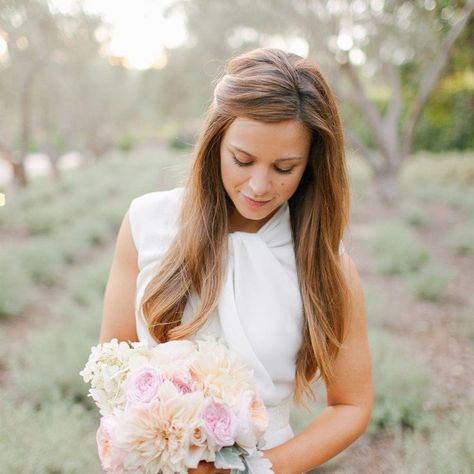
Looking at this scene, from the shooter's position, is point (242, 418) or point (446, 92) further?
point (446, 92)

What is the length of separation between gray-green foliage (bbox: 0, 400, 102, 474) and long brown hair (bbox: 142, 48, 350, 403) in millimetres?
1685

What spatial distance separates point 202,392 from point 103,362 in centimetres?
28

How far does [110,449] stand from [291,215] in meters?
0.94

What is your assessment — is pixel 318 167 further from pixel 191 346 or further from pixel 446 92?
pixel 446 92

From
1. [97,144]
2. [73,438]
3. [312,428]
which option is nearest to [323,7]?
[73,438]

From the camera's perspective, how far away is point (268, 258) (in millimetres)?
1744

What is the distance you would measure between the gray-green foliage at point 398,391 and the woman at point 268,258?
254 cm

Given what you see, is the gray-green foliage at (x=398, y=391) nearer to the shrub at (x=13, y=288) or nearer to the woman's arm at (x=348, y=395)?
the woman's arm at (x=348, y=395)

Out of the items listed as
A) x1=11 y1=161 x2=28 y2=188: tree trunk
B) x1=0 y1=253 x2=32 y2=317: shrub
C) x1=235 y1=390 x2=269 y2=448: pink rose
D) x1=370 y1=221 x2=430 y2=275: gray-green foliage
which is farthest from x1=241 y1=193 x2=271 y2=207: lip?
x1=11 y1=161 x2=28 y2=188: tree trunk

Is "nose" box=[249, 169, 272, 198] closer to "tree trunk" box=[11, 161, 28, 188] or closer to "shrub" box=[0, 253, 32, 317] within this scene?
"shrub" box=[0, 253, 32, 317]

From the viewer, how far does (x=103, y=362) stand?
1.43 m

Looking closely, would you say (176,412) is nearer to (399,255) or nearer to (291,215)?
(291,215)

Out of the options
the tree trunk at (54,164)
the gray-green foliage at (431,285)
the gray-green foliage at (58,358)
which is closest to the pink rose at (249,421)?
the gray-green foliage at (58,358)

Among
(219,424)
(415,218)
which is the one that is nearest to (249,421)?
(219,424)
